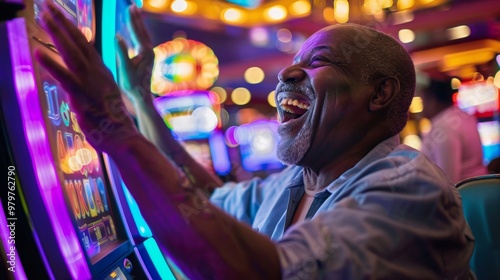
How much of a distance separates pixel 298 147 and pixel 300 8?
4.51 m

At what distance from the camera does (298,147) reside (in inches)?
53.0

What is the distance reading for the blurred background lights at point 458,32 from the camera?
5.98 meters

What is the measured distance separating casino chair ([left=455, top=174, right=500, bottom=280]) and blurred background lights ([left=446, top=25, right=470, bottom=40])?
15.5 ft

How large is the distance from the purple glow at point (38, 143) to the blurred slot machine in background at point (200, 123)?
572cm

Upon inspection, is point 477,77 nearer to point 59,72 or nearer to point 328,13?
point 328,13

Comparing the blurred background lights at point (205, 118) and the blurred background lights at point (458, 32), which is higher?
the blurred background lights at point (458, 32)

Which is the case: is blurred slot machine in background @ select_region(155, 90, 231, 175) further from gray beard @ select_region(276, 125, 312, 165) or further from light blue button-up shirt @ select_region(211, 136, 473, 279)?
light blue button-up shirt @ select_region(211, 136, 473, 279)

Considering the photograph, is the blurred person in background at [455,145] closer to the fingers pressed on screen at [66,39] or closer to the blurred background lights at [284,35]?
the fingers pressed on screen at [66,39]

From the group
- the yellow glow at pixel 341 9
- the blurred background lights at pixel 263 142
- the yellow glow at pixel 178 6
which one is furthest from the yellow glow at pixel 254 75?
the yellow glow at pixel 341 9

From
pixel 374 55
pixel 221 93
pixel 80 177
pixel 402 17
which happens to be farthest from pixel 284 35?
pixel 80 177

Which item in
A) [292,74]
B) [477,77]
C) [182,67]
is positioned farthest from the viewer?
[182,67]

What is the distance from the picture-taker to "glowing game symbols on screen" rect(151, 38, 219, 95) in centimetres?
694

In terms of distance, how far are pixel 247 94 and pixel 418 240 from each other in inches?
423

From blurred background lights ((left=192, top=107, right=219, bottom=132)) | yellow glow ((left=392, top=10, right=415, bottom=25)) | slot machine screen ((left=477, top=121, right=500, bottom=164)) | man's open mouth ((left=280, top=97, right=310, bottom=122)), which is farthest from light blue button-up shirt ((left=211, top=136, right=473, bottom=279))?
slot machine screen ((left=477, top=121, right=500, bottom=164))
